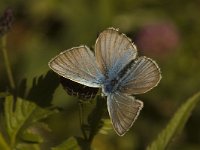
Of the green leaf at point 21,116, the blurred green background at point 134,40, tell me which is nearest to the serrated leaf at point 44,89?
the green leaf at point 21,116

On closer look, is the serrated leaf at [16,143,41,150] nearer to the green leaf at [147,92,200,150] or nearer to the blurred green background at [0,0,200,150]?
the green leaf at [147,92,200,150]

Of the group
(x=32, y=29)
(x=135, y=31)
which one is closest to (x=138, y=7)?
(x=135, y=31)

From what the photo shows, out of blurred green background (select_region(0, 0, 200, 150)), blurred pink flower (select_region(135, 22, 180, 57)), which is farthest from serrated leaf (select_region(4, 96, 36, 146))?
blurred pink flower (select_region(135, 22, 180, 57))

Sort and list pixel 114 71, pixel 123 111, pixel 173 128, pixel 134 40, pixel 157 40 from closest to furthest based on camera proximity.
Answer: pixel 123 111, pixel 114 71, pixel 173 128, pixel 157 40, pixel 134 40

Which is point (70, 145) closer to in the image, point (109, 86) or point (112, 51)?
point (109, 86)

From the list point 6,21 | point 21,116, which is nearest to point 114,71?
point 21,116

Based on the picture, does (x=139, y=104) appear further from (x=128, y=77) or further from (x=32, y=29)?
(x=32, y=29)
